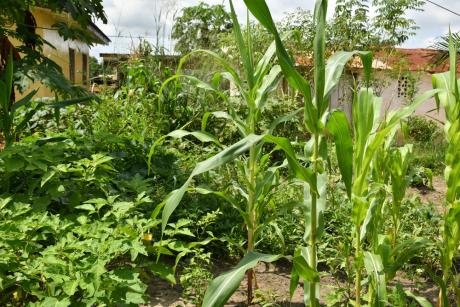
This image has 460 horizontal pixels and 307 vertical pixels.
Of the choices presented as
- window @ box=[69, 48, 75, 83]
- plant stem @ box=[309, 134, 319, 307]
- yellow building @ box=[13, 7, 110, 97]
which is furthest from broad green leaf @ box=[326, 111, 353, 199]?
window @ box=[69, 48, 75, 83]

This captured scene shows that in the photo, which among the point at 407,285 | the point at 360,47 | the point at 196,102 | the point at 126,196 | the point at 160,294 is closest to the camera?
the point at 160,294

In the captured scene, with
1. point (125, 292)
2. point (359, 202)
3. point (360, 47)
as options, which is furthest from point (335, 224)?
point (360, 47)

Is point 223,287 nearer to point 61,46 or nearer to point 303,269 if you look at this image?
point 303,269

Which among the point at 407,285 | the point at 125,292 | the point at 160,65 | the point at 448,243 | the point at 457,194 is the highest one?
the point at 160,65

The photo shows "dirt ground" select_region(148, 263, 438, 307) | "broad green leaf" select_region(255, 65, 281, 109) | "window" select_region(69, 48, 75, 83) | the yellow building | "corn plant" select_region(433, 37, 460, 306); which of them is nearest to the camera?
"corn plant" select_region(433, 37, 460, 306)

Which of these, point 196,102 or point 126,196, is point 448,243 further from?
point 196,102

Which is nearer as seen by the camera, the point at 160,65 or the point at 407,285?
the point at 407,285

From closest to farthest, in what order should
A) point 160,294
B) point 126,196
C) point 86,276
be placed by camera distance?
point 86,276 → point 160,294 → point 126,196

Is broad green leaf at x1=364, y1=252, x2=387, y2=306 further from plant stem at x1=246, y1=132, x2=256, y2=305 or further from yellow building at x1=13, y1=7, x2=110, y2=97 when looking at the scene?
yellow building at x1=13, y1=7, x2=110, y2=97

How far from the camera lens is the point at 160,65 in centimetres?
731

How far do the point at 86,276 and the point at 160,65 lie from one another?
18.6 ft

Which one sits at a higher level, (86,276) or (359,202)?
(359,202)

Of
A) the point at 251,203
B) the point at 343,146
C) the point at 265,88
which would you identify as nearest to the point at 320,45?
the point at 343,146

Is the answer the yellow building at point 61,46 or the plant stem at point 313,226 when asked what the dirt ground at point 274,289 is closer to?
the plant stem at point 313,226
